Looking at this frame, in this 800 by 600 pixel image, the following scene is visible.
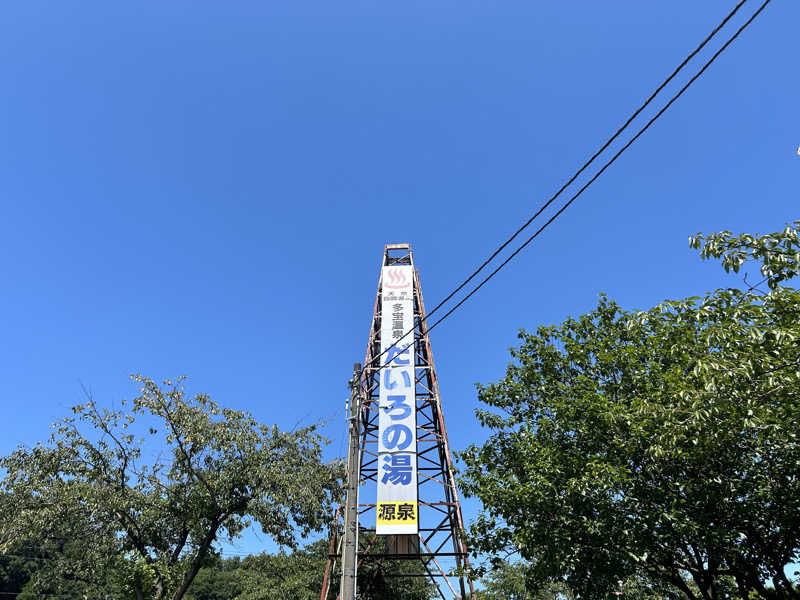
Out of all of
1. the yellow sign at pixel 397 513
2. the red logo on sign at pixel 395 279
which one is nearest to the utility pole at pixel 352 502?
the yellow sign at pixel 397 513

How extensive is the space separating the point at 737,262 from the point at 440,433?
1473 cm

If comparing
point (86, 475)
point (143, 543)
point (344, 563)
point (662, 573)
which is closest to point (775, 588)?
point (662, 573)

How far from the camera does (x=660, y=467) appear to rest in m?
12.0

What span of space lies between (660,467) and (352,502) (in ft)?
24.7

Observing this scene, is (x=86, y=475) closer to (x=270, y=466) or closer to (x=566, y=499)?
(x=270, y=466)

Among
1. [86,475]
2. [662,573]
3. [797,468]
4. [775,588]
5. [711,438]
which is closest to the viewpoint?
[711,438]

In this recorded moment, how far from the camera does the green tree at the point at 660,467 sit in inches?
338

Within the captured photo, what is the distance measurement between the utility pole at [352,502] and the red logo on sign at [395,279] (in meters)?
13.0

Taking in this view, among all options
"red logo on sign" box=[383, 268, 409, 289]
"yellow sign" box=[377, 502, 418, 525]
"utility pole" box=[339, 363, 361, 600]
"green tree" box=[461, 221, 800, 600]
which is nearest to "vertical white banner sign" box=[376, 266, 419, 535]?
"yellow sign" box=[377, 502, 418, 525]

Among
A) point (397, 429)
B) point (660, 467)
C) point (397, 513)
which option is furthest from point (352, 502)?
point (397, 429)

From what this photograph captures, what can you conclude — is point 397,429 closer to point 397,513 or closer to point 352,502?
point 397,513

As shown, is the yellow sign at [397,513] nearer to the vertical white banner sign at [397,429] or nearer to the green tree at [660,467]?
the vertical white banner sign at [397,429]

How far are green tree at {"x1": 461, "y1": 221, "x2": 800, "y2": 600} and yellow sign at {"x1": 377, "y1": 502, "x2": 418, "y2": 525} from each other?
2984 mm

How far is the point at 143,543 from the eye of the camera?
18.4m
